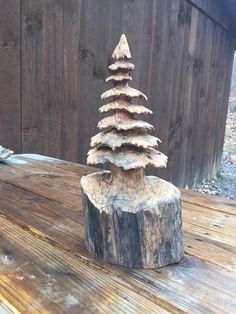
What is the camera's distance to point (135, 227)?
0.70 m

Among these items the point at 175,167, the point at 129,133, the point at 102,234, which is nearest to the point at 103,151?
the point at 129,133

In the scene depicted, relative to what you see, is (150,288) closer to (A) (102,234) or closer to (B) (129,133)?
(A) (102,234)

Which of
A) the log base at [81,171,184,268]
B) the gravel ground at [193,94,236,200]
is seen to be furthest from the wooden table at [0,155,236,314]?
the gravel ground at [193,94,236,200]

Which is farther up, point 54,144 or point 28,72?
point 28,72

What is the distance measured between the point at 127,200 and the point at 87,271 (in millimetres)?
154

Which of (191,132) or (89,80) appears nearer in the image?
(89,80)

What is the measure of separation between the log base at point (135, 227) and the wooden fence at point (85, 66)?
4.26ft

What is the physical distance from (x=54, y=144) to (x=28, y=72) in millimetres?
459

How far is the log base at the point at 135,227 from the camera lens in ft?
2.31

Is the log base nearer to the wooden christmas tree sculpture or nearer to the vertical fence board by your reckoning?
the wooden christmas tree sculpture

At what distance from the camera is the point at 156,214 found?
2.32ft

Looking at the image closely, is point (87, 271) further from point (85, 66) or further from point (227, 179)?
point (227, 179)

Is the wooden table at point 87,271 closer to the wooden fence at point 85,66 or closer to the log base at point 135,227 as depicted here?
the log base at point 135,227

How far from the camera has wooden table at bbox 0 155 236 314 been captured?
0.58m
